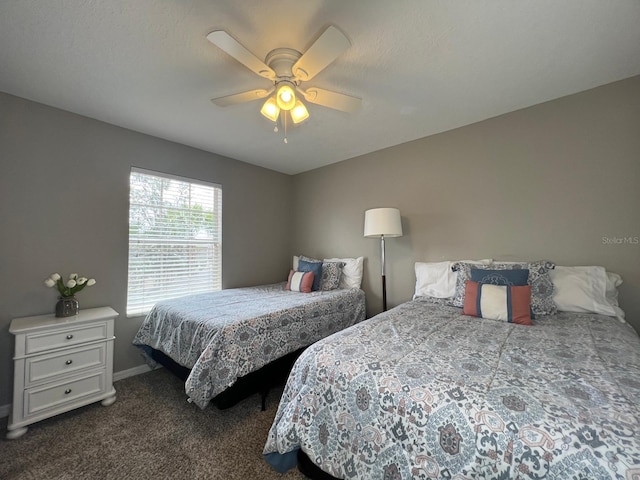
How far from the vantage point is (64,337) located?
6.33ft

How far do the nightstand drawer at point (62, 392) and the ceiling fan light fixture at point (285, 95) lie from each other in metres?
2.53

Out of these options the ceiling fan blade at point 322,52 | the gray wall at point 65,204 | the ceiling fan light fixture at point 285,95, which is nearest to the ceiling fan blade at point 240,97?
the ceiling fan light fixture at point 285,95

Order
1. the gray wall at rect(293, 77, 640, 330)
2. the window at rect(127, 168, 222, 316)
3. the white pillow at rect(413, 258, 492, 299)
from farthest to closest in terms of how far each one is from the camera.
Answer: the window at rect(127, 168, 222, 316)
the white pillow at rect(413, 258, 492, 299)
the gray wall at rect(293, 77, 640, 330)

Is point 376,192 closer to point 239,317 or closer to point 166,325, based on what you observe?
point 239,317

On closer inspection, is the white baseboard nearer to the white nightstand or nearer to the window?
the white nightstand

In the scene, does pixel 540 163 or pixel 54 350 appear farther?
pixel 540 163

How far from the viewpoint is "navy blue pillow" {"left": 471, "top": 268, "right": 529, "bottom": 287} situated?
193cm

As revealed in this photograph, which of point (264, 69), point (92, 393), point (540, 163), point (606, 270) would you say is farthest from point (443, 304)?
point (92, 393)

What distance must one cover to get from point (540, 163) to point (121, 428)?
155 inches

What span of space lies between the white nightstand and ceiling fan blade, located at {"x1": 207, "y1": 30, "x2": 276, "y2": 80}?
86.7 inches

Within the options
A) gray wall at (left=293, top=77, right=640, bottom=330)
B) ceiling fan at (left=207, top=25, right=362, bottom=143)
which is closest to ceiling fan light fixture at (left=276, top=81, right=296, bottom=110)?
ceiling fan at (left=207, top=25, right=362, bottom=143)

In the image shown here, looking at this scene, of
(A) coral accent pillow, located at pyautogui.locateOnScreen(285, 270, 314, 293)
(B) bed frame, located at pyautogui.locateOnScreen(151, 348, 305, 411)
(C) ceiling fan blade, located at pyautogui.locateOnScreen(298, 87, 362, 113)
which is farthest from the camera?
(A) coral accent pillow, located at pyautogui.locateOnScreen(285, 270, 314, 293)

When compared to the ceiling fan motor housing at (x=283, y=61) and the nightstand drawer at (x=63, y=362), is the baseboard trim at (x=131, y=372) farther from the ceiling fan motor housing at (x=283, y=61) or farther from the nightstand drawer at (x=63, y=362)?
the ceiling fan motor housing at (x=283, y=61)

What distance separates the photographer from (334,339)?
1460 mm
